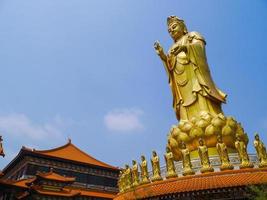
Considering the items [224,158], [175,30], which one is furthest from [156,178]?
[175,30]

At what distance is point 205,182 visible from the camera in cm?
1080

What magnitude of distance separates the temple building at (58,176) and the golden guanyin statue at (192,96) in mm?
10172

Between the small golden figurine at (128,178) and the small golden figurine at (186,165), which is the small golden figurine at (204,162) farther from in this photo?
the small golden figurine at (128,178)

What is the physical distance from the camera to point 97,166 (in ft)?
86.8

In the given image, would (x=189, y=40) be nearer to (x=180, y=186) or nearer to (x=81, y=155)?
(x=180, y=186)

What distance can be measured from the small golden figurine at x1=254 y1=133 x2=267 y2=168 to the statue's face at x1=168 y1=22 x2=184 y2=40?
7307mm

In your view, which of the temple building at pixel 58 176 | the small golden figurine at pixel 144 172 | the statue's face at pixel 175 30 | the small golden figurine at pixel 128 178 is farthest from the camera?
the temple building at pixel 58 176

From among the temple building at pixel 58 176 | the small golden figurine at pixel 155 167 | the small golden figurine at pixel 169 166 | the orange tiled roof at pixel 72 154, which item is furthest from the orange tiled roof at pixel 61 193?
the small golden figurine at pixel 169 166

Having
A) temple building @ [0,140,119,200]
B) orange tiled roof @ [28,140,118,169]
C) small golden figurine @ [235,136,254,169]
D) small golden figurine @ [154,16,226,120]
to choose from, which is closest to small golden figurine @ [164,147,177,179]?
small golden figurine @ [235,136,254,169]

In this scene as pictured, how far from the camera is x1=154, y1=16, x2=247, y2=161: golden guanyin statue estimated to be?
13.7 metres

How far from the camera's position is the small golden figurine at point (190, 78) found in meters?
15.3

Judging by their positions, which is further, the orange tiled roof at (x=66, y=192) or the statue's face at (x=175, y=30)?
the orange tiled roof at (x=66, y=192)

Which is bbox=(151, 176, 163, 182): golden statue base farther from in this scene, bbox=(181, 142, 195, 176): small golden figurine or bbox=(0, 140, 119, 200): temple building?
bbox=(0, 140, 119, 200): temple building

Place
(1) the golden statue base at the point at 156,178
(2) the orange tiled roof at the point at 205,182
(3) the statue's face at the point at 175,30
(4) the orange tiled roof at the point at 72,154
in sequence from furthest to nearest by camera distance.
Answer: (4) the orange tiled roof at the point at 72,154, (3) the statue's face at the point at 175,30, (1) the golden statue base at the point at 156,178, (2) the orange tiled roof at the point at 205,182
